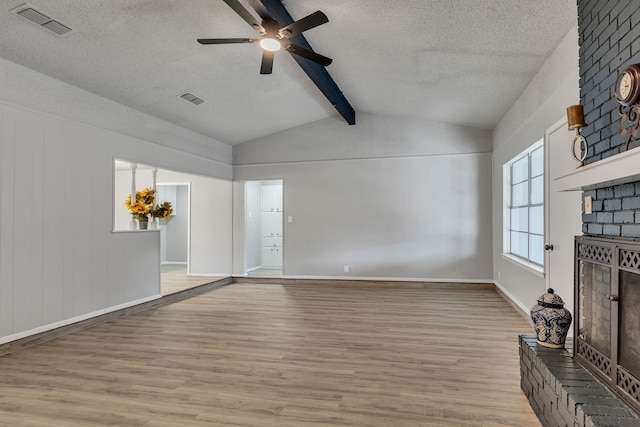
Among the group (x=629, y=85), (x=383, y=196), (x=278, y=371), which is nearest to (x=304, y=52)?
(x=629, y=85)

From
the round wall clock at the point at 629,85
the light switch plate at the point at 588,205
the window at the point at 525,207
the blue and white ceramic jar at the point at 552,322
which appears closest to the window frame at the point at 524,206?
the window at the point at 525,207

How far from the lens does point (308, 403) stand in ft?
8.34

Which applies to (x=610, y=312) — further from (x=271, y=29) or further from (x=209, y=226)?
(x=209, y=226)

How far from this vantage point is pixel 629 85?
1.75 meters

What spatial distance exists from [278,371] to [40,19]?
11.3 ft

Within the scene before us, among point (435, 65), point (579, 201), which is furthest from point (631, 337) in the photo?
point (435, 65)

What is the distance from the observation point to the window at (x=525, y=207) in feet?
14.5

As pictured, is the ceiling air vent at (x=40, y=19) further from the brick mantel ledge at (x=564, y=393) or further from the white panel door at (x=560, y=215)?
the brick mantel ledge at (x=564, y=393)

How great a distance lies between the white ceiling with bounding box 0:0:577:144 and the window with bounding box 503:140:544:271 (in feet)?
2.80

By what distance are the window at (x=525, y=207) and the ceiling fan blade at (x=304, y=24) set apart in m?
2.69

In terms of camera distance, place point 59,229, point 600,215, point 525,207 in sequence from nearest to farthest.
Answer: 1. point 600,215
2. point 59,229
3. point 525,207

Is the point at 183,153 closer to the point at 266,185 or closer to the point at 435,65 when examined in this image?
the point at 266,185

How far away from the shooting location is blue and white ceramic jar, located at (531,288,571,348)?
2.46 m

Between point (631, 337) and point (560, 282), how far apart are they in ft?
5.89
